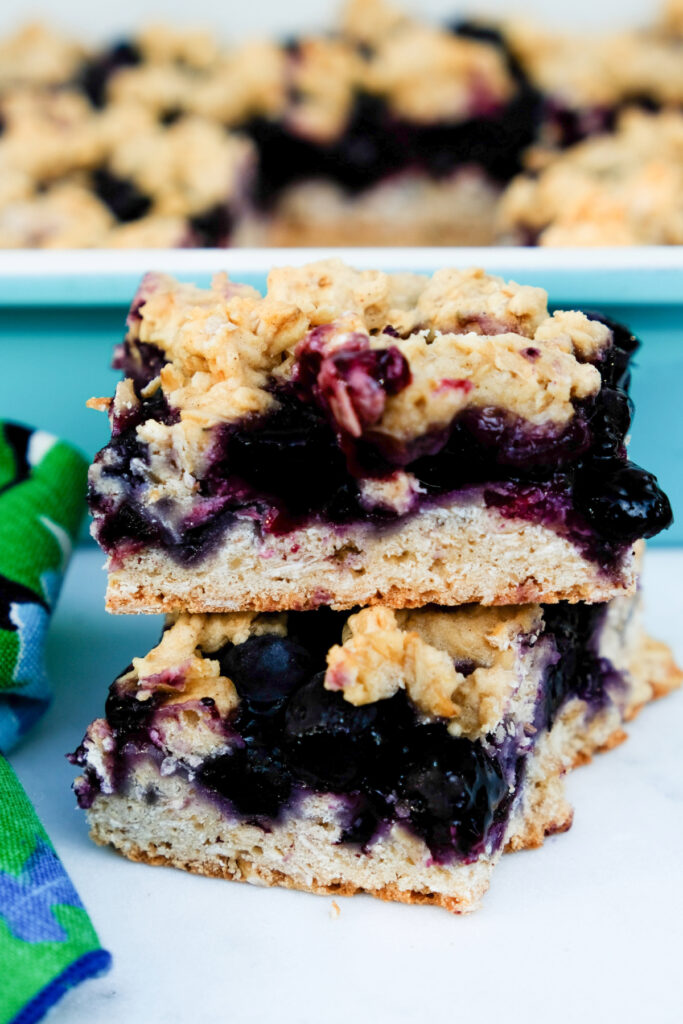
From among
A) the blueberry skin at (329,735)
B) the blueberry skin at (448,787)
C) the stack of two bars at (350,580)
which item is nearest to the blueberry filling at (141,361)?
the stack of two bars at (350,580)

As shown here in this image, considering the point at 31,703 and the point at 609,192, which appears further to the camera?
the point at 609,192

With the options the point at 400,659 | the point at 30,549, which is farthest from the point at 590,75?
the point at 400,659

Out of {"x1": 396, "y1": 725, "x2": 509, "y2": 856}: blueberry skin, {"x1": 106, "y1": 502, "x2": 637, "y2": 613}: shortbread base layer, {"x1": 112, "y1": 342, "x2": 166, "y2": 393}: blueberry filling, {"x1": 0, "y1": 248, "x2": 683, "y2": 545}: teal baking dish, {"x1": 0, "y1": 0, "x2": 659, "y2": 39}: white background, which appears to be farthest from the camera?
{"x1": 0, "y1": 0, "x2": 659, "y2": 39}: white background

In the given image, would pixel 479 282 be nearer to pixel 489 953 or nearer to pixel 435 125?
pixel 489 953

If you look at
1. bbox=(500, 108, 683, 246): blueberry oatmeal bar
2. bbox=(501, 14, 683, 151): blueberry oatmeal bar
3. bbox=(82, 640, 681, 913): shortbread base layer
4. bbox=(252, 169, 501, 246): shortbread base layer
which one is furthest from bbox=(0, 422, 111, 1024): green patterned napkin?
bbox=(501, 14, 683, 151): blueberry oatmeal bar

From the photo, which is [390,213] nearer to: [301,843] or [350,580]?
[350,580]

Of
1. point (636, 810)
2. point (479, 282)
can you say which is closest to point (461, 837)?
point (636, 810)

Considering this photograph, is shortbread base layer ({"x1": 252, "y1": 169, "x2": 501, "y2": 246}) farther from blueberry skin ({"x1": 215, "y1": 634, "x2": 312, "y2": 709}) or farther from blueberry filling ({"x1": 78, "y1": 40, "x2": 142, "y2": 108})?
blueberry skin ({"x1": 215, "y1": 634, "x2": 312, "y2": 709})
